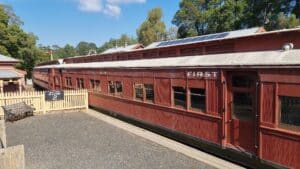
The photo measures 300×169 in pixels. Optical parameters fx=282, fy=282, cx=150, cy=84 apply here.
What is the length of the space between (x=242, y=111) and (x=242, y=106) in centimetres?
13

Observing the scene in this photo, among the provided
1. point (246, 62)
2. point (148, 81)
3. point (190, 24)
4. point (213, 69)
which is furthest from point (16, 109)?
point (190, 24)

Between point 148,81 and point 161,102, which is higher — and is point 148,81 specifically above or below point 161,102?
above

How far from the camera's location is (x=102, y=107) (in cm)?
1728

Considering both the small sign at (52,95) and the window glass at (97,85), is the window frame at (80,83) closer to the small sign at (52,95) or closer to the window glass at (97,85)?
the small sign at (52,95)

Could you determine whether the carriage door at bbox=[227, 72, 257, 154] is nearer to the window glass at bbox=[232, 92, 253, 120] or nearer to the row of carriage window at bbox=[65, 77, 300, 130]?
the window glass at bbox=[232, 92, 253, 120]

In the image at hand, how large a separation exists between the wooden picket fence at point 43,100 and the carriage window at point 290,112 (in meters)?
14.8

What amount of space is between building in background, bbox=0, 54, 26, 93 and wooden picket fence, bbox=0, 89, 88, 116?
4.80 metres

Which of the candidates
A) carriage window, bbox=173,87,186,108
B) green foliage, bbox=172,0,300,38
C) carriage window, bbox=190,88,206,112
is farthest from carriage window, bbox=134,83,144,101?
green foliage, bbox=172,0,300,38

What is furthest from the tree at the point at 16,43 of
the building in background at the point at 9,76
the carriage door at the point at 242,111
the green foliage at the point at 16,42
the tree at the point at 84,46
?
the tree at the point at 84,46

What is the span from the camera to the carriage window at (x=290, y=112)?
6.04 m

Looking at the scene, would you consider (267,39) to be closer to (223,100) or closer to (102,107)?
(223,100)

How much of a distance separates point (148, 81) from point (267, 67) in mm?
5910

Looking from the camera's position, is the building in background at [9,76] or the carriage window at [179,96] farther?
the building in background at [9,76]

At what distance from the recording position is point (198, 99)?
9.06 m
